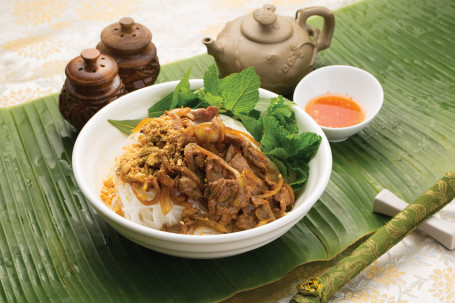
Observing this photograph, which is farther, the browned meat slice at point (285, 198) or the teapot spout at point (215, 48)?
the teapot spout at point (215, 48)

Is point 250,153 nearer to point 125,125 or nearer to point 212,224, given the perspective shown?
point 212,224

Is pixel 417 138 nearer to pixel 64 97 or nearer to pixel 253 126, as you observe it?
pixel 253 126

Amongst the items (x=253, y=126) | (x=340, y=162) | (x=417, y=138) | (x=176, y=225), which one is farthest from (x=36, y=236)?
(x=417, y=138)

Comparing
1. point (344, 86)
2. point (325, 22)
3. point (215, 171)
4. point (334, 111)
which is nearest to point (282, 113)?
point (215, 171)

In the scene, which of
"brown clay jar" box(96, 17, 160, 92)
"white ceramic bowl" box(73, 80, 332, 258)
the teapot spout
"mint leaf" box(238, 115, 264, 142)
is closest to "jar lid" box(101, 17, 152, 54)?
"brown clay jar" box(96, 17, 160, 92)

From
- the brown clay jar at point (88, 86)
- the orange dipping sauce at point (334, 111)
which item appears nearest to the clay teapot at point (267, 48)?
the orange dipping sauce at point (334, 111)

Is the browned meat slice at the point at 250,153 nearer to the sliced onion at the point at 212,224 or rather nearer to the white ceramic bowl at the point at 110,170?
the white ceramic bowl at the point at 110,170

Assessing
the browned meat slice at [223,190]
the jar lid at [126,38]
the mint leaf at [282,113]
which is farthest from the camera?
the jar lid at [126,38]
